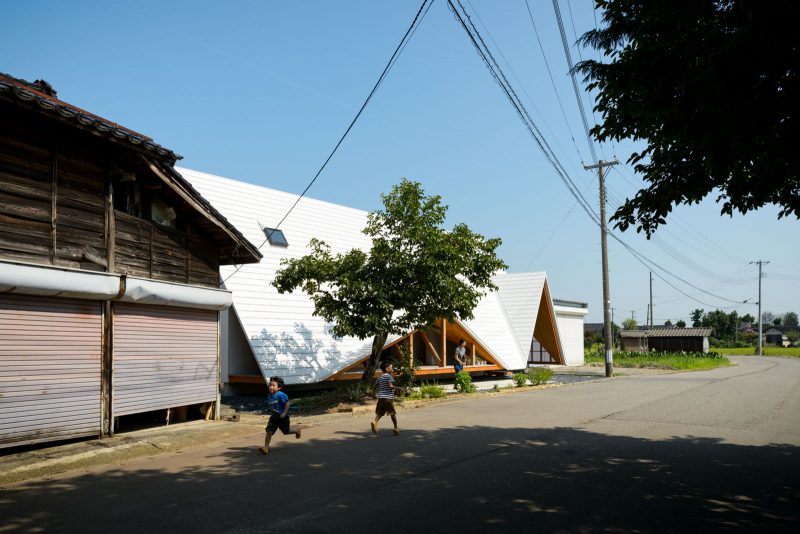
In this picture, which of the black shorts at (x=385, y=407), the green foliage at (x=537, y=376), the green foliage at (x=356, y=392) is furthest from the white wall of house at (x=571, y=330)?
the black shorts at (x=385, y=407)

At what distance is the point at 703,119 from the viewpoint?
243 inches

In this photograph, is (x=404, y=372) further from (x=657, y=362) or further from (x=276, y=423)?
(x=657, y=362)

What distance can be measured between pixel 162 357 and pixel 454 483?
717 centimetres

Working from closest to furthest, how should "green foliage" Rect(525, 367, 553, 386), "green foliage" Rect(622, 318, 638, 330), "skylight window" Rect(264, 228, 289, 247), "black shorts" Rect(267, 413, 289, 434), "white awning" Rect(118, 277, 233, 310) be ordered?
"black shorts" Rect(267, 413, 289, 434)
"white awning" Rect(118, 277, 233, 310)
"skylight window" Rect(264, 228, 289, 247)
"green foliage" Rect(525, 367, 553, 386)
"green foliage" Rect(622, 318, 638, 330)

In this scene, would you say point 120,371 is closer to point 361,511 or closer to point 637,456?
point 361,511

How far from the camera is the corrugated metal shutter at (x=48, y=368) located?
364 inches

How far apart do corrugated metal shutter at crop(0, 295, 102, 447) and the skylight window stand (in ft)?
31.5

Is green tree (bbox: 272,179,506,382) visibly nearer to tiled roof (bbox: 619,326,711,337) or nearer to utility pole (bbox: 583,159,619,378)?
utility pole (bbox: 583,159,619,378)

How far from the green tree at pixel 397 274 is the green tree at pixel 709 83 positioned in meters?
8.47

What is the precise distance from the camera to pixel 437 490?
722cm

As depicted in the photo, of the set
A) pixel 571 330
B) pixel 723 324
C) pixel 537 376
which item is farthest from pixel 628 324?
pixel 537 376

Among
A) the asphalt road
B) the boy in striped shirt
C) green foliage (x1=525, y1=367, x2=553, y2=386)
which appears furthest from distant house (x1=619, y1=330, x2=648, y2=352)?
the boy in striped shirt

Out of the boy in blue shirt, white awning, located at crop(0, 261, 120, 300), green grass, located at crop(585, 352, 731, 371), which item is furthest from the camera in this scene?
green grass, located at crop(585, 352, 731, 371)

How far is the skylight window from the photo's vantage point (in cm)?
2017
